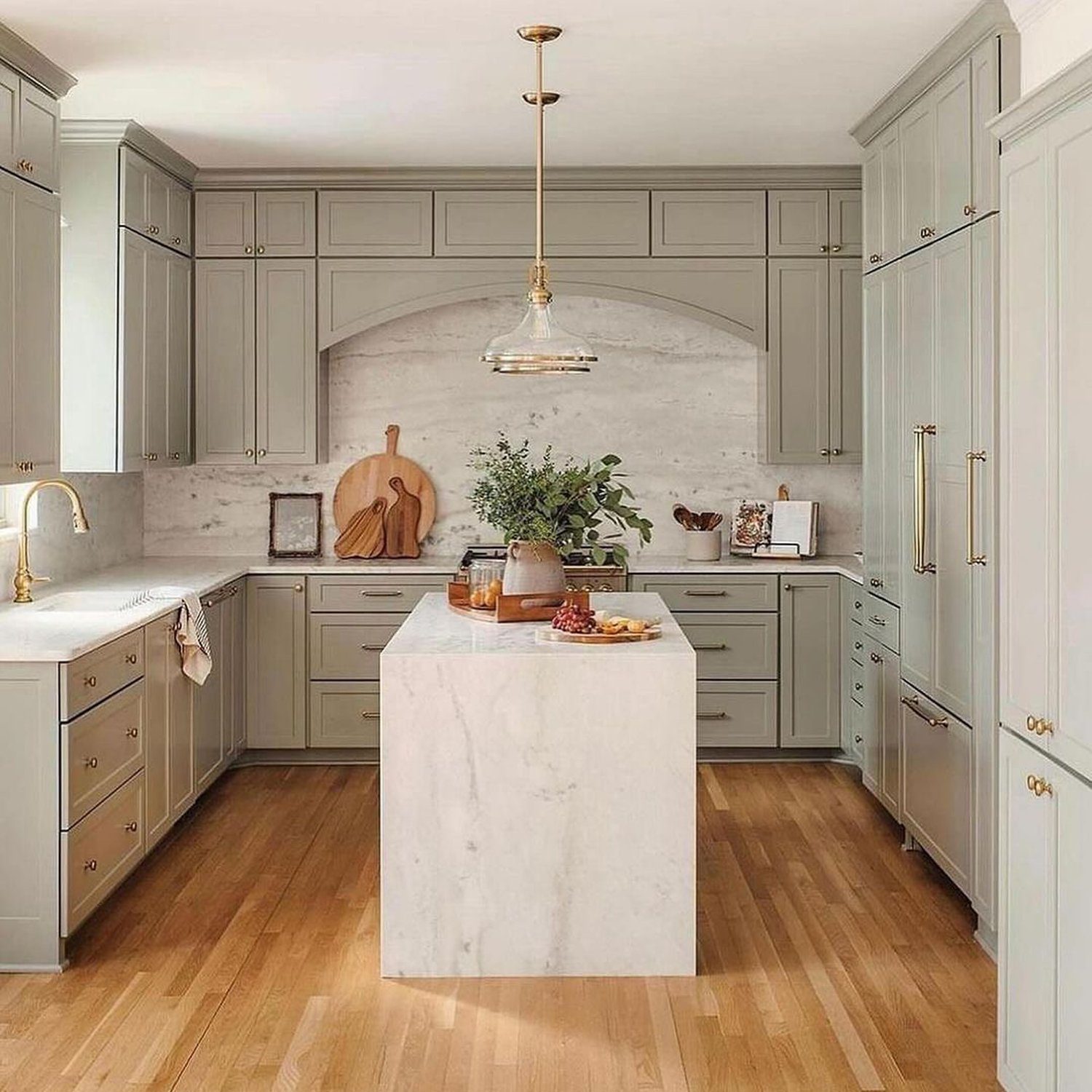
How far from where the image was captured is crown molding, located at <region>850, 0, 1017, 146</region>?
377 centimetres

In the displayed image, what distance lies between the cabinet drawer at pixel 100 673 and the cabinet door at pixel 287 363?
77.5 inches

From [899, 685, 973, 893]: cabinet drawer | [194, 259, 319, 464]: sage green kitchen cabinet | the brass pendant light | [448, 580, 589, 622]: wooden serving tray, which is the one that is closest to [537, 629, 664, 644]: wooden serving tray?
[448, 580, 589, 622]: wooden serving tray

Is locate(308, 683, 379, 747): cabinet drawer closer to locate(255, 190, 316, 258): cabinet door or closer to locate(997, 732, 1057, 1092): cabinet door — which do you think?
locate(255, 190, 316, 258): cabinet door

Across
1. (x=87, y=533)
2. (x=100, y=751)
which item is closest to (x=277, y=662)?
(x=87, y=533)

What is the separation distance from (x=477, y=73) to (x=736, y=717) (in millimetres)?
2978

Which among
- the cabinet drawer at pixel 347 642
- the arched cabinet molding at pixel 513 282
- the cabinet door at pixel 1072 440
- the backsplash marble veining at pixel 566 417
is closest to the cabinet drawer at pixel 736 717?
the backsplash marble veining at pixel 566 417

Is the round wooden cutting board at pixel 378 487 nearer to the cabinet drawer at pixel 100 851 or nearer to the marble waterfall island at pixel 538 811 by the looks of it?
the cabinet drawer at pixel 100 851

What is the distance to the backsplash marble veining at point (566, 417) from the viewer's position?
6586 mm

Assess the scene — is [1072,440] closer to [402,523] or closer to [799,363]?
[799,363]

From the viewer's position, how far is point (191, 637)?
487 cm

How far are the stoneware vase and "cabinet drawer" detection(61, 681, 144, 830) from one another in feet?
3.95

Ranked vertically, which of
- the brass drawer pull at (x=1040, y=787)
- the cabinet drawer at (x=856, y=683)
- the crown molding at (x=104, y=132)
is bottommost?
the cabinet drawer at (x=856, y=683)

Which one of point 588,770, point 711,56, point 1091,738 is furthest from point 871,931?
point 711,56

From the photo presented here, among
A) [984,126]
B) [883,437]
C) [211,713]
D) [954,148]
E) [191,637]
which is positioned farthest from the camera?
[211,713]
